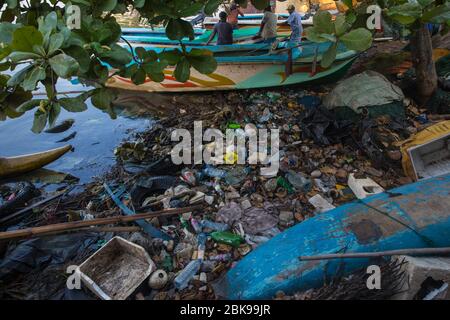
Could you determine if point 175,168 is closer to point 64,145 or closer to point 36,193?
point 36,193

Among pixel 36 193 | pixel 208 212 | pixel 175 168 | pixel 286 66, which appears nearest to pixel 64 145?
pixel 36 193

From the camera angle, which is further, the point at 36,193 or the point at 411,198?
the point at 36,193

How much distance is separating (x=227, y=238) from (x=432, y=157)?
3.34 m

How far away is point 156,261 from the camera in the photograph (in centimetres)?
302

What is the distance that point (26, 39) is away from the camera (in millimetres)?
1312

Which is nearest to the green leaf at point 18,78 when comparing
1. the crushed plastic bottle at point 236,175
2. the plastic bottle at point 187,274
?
the plastic bottle at point 187,274

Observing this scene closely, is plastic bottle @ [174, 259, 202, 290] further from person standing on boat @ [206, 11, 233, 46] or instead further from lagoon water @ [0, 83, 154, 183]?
person standing on boat @ [206, 11, 233, 46]

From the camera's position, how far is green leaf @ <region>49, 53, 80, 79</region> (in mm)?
1293

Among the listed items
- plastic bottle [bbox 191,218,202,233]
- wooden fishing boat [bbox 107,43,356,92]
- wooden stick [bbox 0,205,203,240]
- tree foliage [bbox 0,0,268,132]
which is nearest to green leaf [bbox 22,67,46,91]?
tree foliage [bbox 0,0,268,132]

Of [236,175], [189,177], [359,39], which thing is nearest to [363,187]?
[236,175]

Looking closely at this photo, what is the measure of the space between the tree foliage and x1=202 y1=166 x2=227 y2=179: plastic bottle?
2356mm

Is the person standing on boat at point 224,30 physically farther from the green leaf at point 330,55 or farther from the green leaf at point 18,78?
the green leaf at point 18,78

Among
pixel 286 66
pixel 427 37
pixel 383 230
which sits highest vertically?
pixel 427 37
